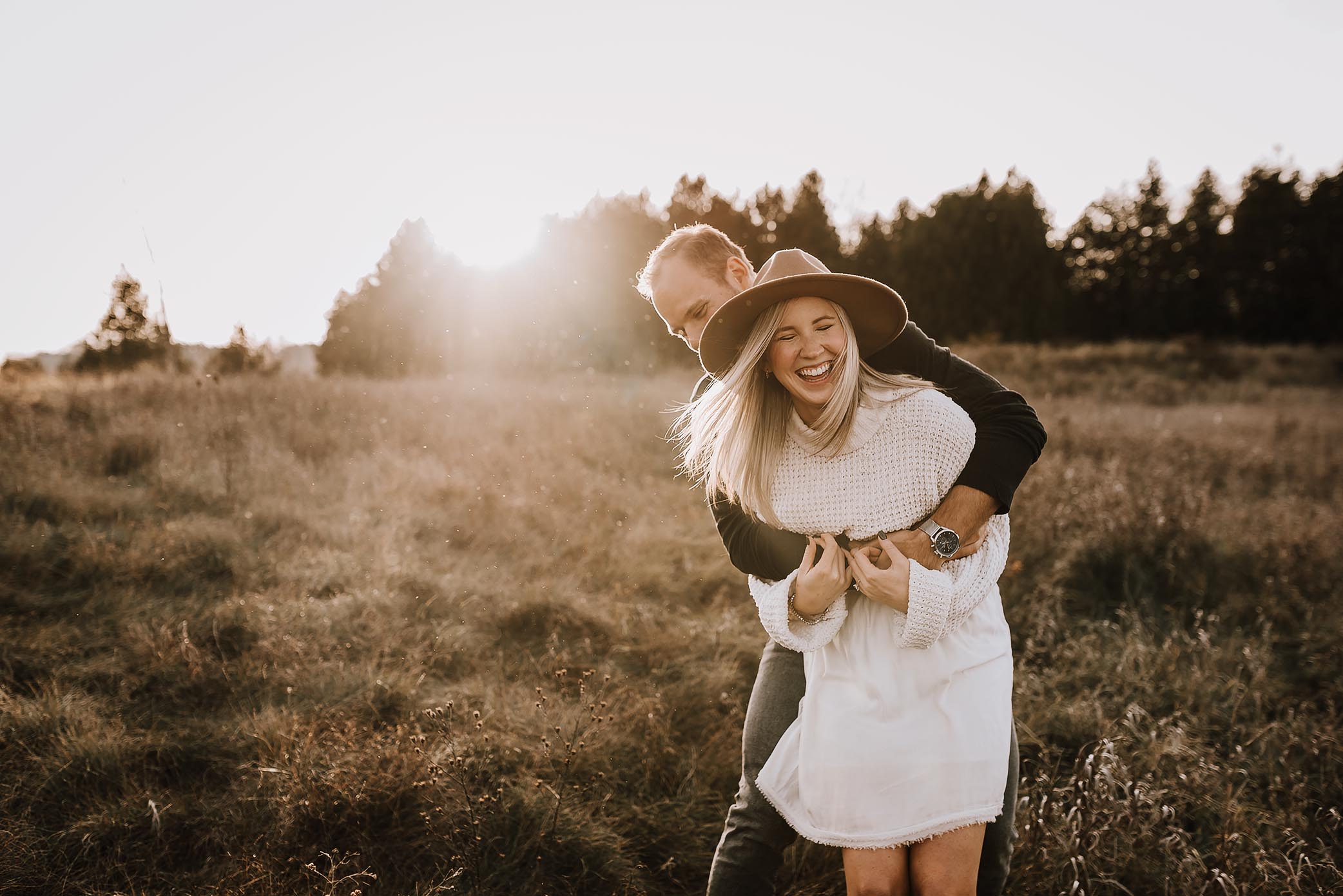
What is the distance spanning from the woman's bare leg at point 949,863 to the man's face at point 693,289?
1.90 metres

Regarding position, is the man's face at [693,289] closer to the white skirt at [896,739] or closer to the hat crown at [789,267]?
the hat crown at [789,267]

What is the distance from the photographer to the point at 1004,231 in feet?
123

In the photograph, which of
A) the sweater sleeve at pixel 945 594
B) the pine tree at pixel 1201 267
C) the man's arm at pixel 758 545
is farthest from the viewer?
the pine tree at pixel 1201 267

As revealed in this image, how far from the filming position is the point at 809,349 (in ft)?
7.08

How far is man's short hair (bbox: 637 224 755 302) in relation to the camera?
2.94 metres

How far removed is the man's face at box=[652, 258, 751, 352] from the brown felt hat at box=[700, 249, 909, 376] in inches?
22.2

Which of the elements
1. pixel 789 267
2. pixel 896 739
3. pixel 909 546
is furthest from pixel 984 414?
pixel 896 739

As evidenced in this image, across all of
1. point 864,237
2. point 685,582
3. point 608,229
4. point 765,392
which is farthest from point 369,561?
point 864,237

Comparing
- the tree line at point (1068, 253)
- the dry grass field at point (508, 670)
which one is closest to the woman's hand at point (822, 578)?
the dry grass field at point (508, 670)

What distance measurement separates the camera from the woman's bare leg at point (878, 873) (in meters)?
1.78

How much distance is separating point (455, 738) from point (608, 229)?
A: 2243cm

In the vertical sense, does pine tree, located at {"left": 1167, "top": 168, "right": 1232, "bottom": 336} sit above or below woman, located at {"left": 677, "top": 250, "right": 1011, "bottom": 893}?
above

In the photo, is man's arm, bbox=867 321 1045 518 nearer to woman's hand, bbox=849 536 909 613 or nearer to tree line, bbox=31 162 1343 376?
woman's hand, bbox=849 536 909 613

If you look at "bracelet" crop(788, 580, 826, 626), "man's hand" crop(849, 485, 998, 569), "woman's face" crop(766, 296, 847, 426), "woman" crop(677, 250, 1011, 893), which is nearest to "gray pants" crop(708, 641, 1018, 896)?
"woman" crop(677, 250, 1011, 893)
